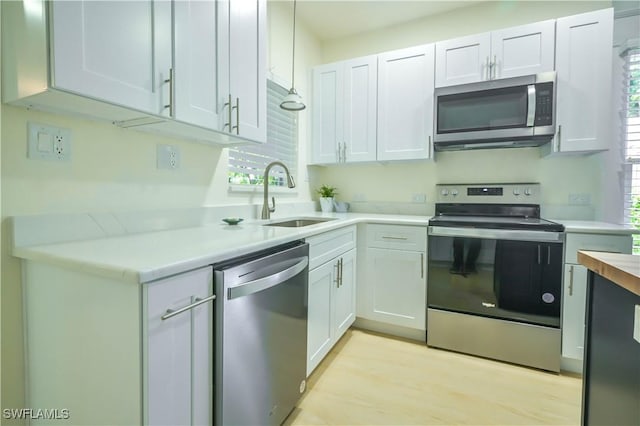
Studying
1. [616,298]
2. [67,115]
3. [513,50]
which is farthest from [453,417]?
[513,50]

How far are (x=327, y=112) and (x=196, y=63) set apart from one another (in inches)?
68.7

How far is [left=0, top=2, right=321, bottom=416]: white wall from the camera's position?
0.99 meters

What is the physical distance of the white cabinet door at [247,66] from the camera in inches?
59.4

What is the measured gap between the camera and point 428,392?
1.72 metres

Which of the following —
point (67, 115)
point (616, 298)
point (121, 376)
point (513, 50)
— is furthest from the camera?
point (513, 50)

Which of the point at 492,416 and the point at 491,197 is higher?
the point at 491,197

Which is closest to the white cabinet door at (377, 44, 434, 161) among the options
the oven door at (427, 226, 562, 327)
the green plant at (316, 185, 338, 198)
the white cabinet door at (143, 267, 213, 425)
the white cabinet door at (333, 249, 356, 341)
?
the green plant at (316, 185, 338, 198)

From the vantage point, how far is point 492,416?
153 cm

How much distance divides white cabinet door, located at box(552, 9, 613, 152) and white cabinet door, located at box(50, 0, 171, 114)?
2483 mm

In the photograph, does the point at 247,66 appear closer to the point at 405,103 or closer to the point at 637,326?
the point at 405,103

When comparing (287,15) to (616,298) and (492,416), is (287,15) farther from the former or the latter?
(492,416)

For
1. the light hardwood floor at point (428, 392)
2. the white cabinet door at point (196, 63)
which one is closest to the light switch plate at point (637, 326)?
the light hardwood floor at point (428, 392)

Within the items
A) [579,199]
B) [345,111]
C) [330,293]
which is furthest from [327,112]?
[579,199]

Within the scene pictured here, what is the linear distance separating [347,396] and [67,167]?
173 centimetres
